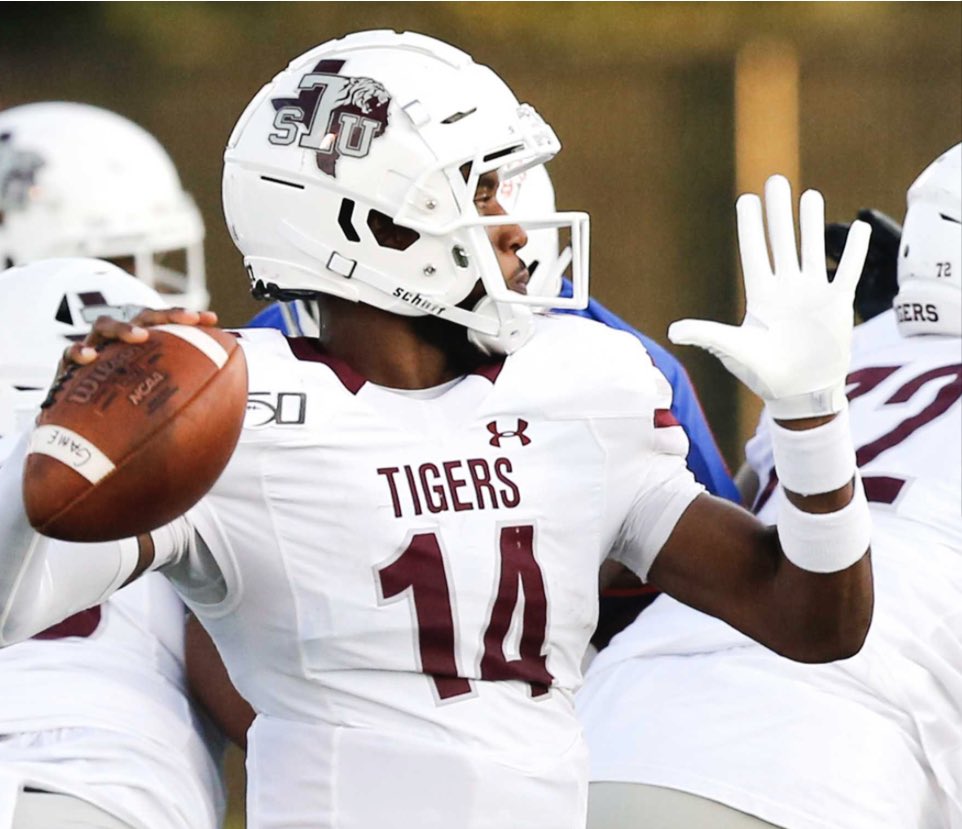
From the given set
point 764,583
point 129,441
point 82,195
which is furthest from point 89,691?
point 82,195

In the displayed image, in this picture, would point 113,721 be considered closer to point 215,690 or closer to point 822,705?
point 215,690

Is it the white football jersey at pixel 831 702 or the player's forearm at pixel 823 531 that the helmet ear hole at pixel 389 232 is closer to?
the player's forearm at pixel 823 531

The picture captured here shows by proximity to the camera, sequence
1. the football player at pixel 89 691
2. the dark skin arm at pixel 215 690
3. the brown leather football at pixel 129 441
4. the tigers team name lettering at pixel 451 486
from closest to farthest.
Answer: the brown leather football at pixel 129 441
the tigers team name lettering at pixel 451 486
the football player at pixel 89 691
the dark skin arm at pixel 215 690

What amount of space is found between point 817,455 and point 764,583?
8.1 inches

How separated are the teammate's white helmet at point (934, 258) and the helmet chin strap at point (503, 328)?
154 cm

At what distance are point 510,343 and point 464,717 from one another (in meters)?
0.50

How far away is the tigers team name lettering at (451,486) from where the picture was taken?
222cm

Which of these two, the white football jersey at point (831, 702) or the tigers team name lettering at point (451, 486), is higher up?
the tigers team name lettering at point (451, 486)

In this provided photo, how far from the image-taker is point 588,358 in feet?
7.85

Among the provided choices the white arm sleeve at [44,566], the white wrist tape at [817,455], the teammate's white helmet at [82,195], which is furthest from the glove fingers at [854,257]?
the teammate's white helmet at [82,195]

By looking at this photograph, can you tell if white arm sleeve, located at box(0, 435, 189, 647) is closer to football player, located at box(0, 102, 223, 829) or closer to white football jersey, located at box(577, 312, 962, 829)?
football player, located at box(0, 102, 223, 829)

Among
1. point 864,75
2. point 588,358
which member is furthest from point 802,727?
point 864,75

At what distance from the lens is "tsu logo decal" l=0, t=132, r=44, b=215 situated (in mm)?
4293

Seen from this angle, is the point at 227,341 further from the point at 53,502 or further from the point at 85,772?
the point at 85,772
